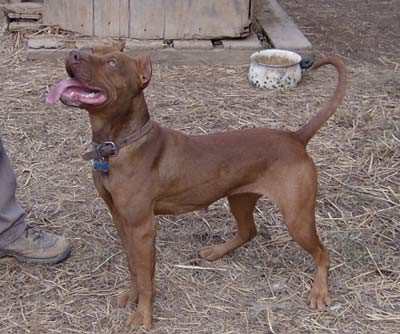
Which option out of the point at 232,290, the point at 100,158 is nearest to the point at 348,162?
the point at 232,290

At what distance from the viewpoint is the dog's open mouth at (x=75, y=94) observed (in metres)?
2.57

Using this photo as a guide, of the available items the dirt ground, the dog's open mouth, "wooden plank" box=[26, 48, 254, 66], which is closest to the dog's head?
the dog's open mouth

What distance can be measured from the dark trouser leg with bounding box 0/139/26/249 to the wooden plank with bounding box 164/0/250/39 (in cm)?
289

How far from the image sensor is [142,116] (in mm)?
2854

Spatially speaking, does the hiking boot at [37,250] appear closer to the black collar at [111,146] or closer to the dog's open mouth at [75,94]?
the black collar at [111,146]

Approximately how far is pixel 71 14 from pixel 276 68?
70.2 inches

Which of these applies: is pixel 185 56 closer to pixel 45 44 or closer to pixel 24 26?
pixel 45 44

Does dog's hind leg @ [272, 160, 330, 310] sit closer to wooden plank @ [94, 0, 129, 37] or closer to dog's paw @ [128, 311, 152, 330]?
dog's paw @ [128, 311, 152, 330]

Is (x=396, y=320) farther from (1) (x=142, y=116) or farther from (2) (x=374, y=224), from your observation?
(1) (x=142, y=116)

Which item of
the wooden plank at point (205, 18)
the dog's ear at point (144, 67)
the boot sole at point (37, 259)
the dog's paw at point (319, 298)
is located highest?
the dog's ear at point (144, 67)

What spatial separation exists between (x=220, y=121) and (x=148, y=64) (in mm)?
2416

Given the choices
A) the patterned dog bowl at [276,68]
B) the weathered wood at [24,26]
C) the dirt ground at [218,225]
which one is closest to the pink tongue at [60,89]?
the dirt ground at [218,225]

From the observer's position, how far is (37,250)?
354cm

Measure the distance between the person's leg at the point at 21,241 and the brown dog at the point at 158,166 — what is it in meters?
0.48
